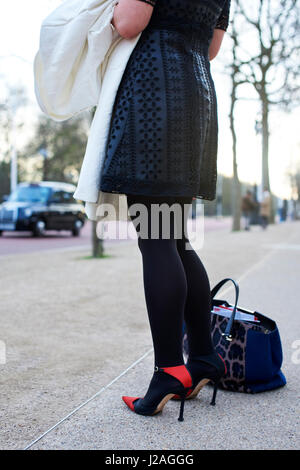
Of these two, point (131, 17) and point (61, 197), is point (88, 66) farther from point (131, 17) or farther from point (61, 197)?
point (61, 197)

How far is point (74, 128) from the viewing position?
3822 centimetres

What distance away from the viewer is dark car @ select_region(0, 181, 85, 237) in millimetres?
14711

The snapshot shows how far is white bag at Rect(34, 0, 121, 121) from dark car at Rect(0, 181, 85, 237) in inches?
505

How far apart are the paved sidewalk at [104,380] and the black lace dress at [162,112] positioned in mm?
841

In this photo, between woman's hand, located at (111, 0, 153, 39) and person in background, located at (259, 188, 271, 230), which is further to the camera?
person in background, located at (259, 188, 271, 230)

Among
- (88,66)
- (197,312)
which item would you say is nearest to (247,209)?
(197,312)

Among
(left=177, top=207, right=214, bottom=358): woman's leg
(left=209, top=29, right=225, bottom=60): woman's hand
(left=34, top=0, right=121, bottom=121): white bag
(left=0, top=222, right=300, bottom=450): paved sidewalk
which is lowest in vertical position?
(left=0, top=222, right=300, bottom=450): paved sidewalk

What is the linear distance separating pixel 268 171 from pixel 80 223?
11.3m

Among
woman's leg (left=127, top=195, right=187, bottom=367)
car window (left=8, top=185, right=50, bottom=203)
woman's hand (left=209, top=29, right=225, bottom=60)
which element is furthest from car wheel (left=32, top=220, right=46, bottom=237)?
woman's leg (left=127, top=195, right=187, bottom=367)

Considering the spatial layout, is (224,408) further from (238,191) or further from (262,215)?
(262,215)

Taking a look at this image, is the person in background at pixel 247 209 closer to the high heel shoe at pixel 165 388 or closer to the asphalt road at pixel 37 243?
the asphalt road at pixel 37 243

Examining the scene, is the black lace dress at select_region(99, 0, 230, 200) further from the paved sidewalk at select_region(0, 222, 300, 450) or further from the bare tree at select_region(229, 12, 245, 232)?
the bare tree at select_region(229, 12, 245, 232)

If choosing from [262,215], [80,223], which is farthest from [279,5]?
[80,223]

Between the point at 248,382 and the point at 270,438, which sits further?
the point at 248,382
